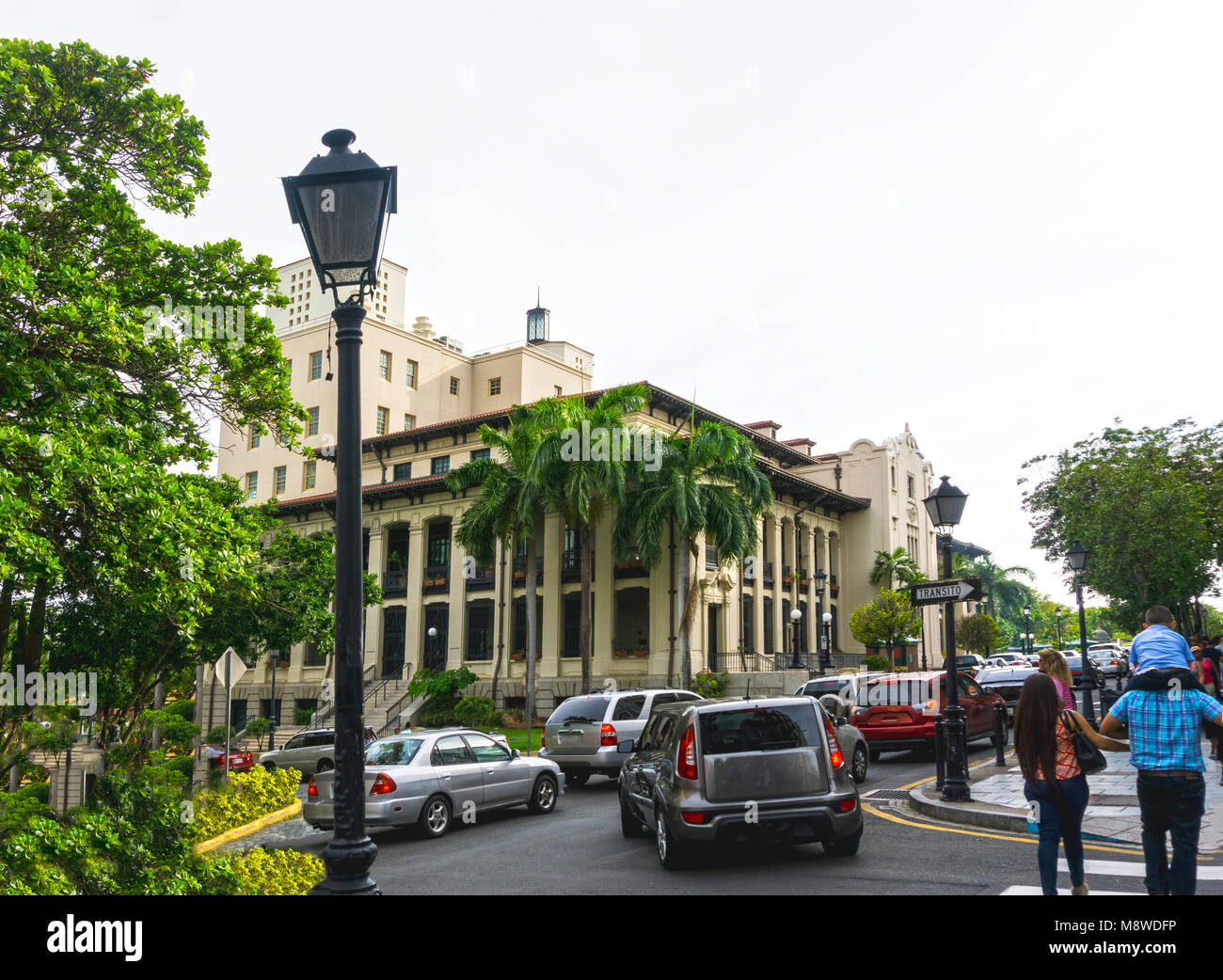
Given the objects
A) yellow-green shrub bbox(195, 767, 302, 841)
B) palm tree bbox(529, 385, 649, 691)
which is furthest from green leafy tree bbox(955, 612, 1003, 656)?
yellow-green shrub bbox(195, 767, 302, 841)

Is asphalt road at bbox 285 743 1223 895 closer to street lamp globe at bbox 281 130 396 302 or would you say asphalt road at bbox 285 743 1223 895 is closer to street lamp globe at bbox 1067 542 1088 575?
street lamp globe at bbox 281 130 396 302

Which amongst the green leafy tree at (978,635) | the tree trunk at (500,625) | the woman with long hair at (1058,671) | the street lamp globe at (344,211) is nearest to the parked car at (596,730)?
the woman with long hair at (1058,671)

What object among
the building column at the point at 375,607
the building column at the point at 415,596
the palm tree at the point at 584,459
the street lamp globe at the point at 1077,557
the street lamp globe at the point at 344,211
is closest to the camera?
the street lamp globe at the point at 344,211

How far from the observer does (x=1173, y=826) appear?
21.6 ft

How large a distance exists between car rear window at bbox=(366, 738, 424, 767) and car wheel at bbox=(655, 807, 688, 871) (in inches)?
194

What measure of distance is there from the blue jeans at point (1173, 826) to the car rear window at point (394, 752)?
9.54m

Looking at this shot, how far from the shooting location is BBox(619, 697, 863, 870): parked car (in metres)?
9.36

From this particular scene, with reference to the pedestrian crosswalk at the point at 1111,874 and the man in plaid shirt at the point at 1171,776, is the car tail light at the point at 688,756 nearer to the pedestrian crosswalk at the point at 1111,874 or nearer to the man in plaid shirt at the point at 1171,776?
the pedestrian crosswalk at the point at 1111,874

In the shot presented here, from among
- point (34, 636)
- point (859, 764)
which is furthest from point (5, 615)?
point (859, 764)

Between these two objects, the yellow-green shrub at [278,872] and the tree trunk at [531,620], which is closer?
the yellow-green shrub at [278,872]

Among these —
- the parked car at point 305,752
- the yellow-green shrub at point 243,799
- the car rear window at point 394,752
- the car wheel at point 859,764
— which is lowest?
the parked car at point 305,752

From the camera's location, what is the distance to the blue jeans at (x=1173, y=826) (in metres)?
6.53
